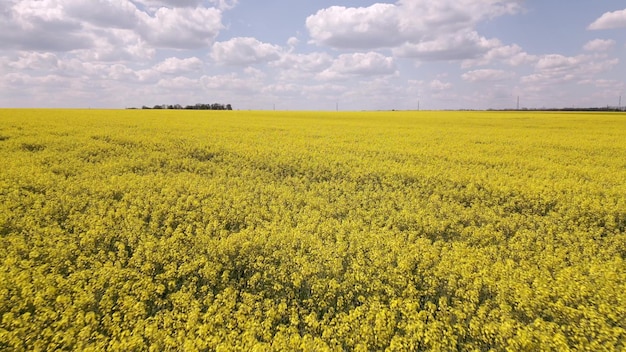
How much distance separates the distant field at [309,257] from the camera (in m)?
4.14

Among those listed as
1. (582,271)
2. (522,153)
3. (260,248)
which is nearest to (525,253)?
(582,271)

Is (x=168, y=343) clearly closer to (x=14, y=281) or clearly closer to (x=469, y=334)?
(x=14, y=281)

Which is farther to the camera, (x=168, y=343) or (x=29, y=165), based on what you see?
(x=29, y=165)

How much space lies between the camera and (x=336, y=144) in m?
19.2

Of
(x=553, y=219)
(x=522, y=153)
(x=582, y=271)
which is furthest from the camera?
(x=522, y=153)

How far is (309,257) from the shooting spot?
241 inches

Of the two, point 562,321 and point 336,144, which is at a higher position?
point 336,144

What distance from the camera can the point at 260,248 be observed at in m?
6.55

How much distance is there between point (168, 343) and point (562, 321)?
14.7 feet

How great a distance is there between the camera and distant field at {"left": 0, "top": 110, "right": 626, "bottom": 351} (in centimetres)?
414

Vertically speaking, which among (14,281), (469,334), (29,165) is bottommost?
(469,334)

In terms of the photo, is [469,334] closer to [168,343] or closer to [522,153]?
[168,343]

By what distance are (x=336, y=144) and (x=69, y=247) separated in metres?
14.3

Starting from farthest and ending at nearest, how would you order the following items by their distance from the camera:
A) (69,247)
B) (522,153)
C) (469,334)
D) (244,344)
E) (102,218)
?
(522,153), (102,218), (69,247), (469,334), (244,344)
